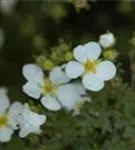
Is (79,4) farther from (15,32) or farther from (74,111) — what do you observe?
(15,32)

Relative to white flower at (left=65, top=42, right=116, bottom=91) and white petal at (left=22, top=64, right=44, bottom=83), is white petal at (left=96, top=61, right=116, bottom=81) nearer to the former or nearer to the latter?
white flower at (left=65, top=42, right=116, bottom=91)

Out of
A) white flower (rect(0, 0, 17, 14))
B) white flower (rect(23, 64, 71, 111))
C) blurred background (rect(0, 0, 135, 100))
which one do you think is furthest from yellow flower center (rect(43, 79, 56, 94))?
white flower (rect(0, 0, 17, 14))

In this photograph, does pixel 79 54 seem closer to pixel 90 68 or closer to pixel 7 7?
pixel 90 68

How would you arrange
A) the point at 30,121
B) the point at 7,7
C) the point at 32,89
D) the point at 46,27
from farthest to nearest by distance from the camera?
1. the point at 46,27
2. the point at 7,7
3. the point at 32,89
4. the point at 30,121

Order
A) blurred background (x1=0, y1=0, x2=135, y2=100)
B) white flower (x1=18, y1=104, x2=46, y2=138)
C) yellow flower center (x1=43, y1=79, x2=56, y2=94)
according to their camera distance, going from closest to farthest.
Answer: white flower (x1=18, y1=104, x2=46, y2=138)
yellow flower center (x1=43, y1=79, x2=56, y2=94)
blurred background (x1=0, y1=0, x2=135, y2=100)

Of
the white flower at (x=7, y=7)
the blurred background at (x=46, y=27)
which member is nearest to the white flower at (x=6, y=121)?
the blurred background at (x=46, y=27)

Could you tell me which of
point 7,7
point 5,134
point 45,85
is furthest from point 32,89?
point 7,7
